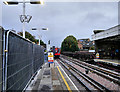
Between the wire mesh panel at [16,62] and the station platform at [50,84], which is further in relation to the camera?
the station platform at [50,84]

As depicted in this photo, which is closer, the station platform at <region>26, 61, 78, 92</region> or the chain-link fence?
the chain-link fence

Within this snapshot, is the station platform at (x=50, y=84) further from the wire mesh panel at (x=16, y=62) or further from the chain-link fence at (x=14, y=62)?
the chain-link fence at (x=14, y=62)

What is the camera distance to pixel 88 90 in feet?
20.2

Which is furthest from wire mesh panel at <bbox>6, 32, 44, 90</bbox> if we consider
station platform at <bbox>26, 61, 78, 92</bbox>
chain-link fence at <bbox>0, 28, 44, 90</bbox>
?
station platform at <bbox>26, 61, 78, 92</bbox>

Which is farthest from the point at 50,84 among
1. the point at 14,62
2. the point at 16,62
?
the point at 14,62

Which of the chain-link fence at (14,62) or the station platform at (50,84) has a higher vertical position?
the chain-link fence at (14,62)

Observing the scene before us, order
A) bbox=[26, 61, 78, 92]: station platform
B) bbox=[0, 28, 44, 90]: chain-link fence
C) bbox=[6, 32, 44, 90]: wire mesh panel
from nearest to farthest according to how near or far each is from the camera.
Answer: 1. bbox=[0, 28, 44, 90]: chain-link fence
2. bbox=[6, 32, 44, 90]: wire mesh panel
3. bbox=[26, 61, 78, 92]: station platform

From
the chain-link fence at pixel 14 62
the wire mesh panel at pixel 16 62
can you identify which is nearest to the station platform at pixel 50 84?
the wire mesh panel at pixel 16 62

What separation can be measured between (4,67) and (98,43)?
83.0 ft

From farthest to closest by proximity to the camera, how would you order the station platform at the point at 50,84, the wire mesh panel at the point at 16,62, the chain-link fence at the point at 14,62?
the station platform at the point at 50,84 → the wire mesh panel at the point at 16,62 → the chain-link fence at the point at 14,62

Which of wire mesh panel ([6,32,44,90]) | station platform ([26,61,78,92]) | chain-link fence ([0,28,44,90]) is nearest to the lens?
chain-link fence ([0,28,44,90])

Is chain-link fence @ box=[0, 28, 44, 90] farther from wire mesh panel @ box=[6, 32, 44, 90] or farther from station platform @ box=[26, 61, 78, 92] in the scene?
station platform @ box=[26, 61, 78, 92]

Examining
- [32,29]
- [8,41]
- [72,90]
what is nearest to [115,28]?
[32,29]

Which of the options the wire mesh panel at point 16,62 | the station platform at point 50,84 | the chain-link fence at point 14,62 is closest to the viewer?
the chain-link fence at point 14,62
